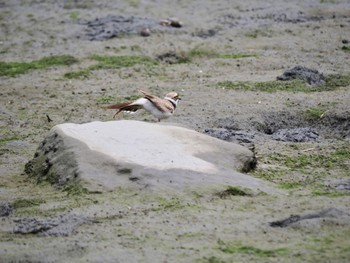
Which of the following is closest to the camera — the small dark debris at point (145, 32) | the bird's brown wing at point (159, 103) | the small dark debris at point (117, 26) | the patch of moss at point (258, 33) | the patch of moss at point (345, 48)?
the bird's brown wing at point (159, 103)

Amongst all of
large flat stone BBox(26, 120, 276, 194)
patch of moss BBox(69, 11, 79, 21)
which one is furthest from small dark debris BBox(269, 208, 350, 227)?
patch of moss BBox(69, 11, 79, 21)

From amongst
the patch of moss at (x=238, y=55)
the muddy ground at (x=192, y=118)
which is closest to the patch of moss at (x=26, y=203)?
the muddy ground at (x=192, y=118)

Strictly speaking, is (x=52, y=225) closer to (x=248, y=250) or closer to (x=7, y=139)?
(x=248, y=250)

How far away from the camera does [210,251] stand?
17.1ft

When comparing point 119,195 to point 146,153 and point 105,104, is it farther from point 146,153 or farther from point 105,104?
point 105,104

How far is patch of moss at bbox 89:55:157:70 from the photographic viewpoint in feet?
37.7

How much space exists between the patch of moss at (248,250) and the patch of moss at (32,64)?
22.2 feet

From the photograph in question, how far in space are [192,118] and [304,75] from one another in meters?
2.20

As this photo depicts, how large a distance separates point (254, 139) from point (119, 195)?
2.44 meters

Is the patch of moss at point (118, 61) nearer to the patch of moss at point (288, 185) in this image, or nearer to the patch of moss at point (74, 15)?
the patch of moss at point (74, 15)

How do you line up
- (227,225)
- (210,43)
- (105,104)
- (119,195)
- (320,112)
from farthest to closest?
(210,43) → (105,104) → (320,112) → (119,195) → (227,225)

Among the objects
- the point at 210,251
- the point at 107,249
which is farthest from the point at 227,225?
the point at 107,249

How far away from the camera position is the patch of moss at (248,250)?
5141 mm

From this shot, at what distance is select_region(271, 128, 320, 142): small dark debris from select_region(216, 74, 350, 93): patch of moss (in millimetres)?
1583
